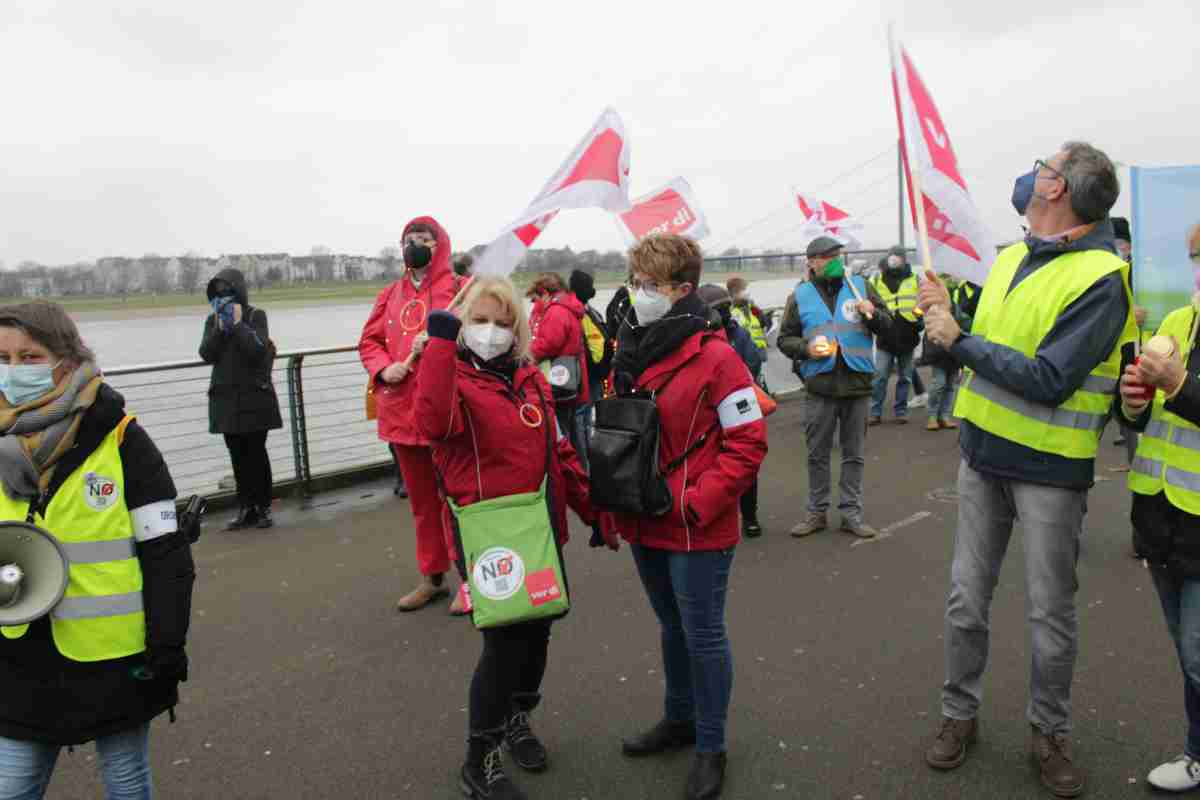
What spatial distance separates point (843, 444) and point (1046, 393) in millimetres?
3460

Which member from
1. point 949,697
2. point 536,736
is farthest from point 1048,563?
point 536,736

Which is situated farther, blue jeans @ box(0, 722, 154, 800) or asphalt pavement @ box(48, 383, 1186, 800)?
asphalt pavement @ box(48, 383, 1186, 800)

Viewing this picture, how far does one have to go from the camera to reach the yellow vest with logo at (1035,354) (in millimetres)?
2934

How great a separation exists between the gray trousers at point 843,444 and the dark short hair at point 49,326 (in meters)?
4.78

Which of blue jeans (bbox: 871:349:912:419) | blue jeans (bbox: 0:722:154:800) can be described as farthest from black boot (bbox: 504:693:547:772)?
blue jeans (bbox: 871:349:912:419)

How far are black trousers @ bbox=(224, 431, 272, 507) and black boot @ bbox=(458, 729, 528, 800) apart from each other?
14.6 feet

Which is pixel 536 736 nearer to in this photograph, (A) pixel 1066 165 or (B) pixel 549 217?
(B) pixel 549 217

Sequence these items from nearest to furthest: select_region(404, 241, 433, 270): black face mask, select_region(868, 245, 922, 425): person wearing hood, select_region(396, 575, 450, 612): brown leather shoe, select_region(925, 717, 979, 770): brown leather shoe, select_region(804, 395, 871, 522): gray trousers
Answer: select_region(925, 717, 979, 770): brown leather shoe → select_region(404, 241, 433, 270): black face mask → select_region(396, 575, 450, 612): brown leather shoe → select_region(804, 395, 871, 522): gray trousers → select_region(868, 245, 922, 425): person wearing hood

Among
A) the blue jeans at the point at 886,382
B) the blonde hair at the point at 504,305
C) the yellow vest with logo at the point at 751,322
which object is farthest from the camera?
the blue jeans at the point at 886,382

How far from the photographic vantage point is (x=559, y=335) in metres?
6.86

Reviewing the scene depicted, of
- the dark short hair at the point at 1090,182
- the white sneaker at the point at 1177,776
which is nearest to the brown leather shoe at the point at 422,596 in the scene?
the white sneaker at the point at 1177,776

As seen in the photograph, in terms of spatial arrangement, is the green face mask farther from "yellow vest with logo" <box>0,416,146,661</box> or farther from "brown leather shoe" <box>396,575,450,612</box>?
"yellow vest with logo" <box>0,416,146,661</box>

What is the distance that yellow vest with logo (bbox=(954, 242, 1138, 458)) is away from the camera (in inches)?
115

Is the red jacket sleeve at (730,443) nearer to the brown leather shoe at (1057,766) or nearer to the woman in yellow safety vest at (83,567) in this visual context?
the brown leather shoe at (1057,766)
